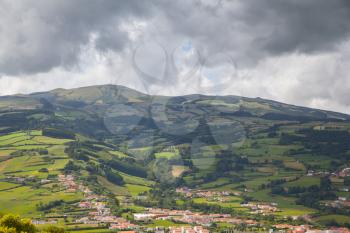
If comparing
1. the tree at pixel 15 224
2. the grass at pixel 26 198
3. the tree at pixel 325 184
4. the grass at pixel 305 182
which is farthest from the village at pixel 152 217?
the tree at pixel 15 224

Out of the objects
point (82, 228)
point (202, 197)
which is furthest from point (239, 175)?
point (82, 228)

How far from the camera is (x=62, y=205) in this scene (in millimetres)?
110125

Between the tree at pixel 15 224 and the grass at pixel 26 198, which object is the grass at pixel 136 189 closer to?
the grass at pixel 26 198

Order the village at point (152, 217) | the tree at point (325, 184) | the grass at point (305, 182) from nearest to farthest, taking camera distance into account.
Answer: the village at point (152, 217) < the tree at point (325, 184) < the grass at point (305, 182)

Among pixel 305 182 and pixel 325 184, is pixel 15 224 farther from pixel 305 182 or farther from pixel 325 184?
pixel 325 184

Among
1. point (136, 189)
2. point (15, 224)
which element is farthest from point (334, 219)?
point (15, 224)

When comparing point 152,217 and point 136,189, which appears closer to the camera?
point 152,217

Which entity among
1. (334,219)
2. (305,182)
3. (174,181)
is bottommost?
(334,219)

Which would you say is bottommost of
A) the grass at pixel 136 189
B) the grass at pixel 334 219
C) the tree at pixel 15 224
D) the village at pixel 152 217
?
the grass at pixel 334 219

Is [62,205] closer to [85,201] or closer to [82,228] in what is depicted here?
[85,201]

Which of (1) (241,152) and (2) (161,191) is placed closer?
(2) (161,191)

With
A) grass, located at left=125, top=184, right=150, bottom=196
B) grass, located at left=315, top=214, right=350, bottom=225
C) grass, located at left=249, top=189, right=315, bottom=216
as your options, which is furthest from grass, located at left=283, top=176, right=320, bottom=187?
grass, located at left=125, top=184, right=150, bottom=196

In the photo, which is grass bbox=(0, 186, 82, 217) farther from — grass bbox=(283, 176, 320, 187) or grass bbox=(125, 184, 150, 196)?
grass bbox=(283, 176, 320, 187)

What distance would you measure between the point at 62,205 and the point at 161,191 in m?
45.6
